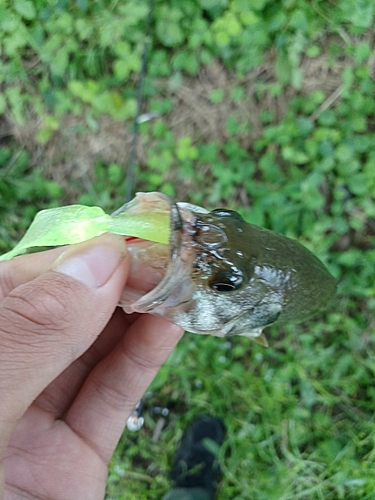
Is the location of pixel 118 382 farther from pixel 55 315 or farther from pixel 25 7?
pixel 25 7

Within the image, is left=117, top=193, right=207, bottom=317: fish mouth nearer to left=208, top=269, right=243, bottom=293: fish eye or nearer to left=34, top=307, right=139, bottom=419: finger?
left=208, top=269, right=243, bottom=293: fish eye

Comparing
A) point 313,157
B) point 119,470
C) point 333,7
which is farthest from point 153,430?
point 333,7

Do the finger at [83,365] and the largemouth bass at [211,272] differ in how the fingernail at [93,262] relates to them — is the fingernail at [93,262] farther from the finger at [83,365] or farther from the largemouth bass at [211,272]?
the finger at [83,365]

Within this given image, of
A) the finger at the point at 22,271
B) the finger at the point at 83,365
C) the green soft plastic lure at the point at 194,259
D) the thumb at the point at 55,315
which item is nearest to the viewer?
the thumb at the point at 55,315

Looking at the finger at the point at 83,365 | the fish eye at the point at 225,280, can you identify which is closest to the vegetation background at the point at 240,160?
the finger at the point at 83,365

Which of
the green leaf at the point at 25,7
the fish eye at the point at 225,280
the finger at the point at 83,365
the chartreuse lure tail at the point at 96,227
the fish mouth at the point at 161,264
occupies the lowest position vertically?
the finger at the point at 83,365

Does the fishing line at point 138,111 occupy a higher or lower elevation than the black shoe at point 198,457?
higher

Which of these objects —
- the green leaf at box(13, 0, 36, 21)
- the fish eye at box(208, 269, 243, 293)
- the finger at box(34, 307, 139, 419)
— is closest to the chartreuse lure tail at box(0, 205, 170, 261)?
the fish eye at box(208, 269, 243, 293)
